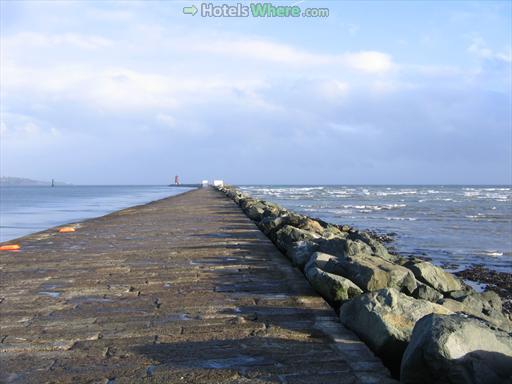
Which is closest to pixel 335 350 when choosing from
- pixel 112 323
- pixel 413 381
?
pixel 413 381

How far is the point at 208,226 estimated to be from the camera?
11305 mm

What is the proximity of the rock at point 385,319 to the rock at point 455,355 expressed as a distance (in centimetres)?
39

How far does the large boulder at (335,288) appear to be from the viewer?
4.23 meters

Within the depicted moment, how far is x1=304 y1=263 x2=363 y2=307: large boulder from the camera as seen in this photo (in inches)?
166

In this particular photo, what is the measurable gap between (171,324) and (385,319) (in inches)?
60.3

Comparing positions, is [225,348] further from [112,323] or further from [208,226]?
[208,226]

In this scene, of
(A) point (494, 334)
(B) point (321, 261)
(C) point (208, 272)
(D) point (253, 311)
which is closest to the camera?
(A) point (494, 334)

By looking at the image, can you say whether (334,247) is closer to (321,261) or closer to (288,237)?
(288,237)

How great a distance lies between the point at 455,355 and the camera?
2432 millimetres

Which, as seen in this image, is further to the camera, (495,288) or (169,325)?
(495,288)

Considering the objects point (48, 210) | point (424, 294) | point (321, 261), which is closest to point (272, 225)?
point (321, 261)

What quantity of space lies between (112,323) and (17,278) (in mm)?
2347

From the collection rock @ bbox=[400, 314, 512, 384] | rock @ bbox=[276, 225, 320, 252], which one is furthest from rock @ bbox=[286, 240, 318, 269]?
rock @ bbox=[400, 314, 512, 384]

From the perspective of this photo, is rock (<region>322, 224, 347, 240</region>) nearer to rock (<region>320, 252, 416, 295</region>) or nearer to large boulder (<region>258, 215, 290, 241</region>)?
large boulder (<region>258, 215, 290, 241</region>)
